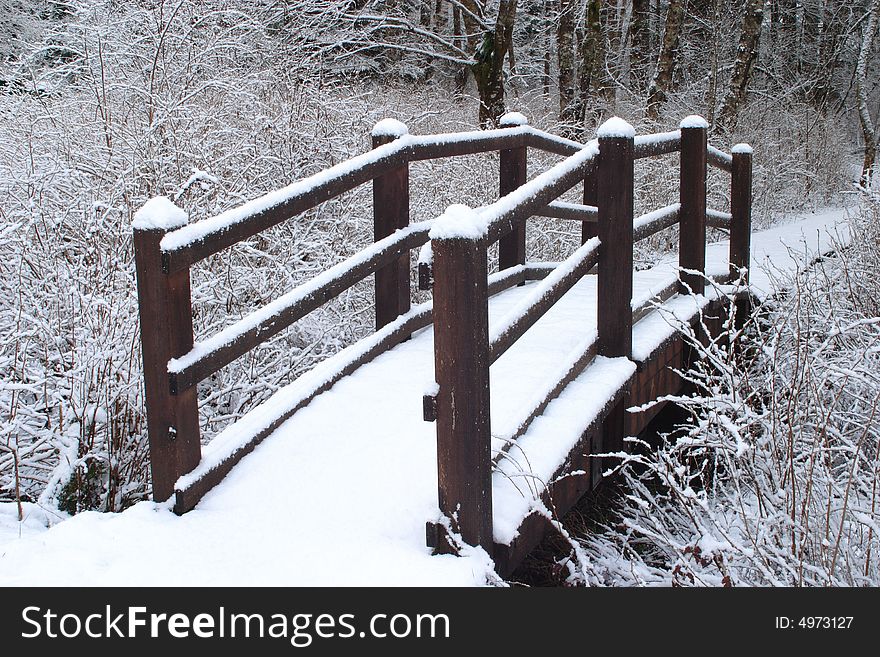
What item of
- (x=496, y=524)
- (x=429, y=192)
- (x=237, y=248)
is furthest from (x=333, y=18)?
(x=496, y=524)

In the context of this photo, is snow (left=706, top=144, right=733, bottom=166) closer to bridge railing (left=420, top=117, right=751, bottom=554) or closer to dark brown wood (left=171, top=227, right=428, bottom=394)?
bridge railing (left=420, top=117, right=751, bottom=554)

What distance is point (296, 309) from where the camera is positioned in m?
3.80

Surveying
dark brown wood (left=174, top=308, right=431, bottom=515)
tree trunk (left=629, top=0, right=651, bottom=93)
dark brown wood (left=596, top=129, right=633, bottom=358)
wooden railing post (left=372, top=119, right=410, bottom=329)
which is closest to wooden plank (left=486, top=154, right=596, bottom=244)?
dark brown wood (left=596, top=129, right=633, bottom=358)

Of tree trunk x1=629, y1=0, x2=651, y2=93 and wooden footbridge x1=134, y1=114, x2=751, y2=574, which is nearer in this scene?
wooden footbridge x1=134, y1=114, x2=751, y2=574

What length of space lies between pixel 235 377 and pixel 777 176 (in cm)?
1316

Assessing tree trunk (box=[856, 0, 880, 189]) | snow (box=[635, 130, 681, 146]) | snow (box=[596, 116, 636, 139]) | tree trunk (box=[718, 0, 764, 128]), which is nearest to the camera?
snow (box=[596, 116, 636, 139])

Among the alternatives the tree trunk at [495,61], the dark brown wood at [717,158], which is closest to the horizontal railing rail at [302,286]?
the dark brown wood at [717,158]

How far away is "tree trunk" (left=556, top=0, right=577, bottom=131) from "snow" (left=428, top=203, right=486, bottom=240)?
12.9 meters

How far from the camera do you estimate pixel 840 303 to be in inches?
252

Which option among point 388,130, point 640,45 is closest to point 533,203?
point 388,130

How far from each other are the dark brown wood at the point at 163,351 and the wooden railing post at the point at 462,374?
948mm

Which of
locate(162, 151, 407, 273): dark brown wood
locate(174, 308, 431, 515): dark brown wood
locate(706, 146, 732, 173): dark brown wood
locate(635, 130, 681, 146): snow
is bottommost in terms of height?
locate(174, 308, 431, 515): dark brown wood

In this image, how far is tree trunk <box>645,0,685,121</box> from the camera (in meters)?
15.0
